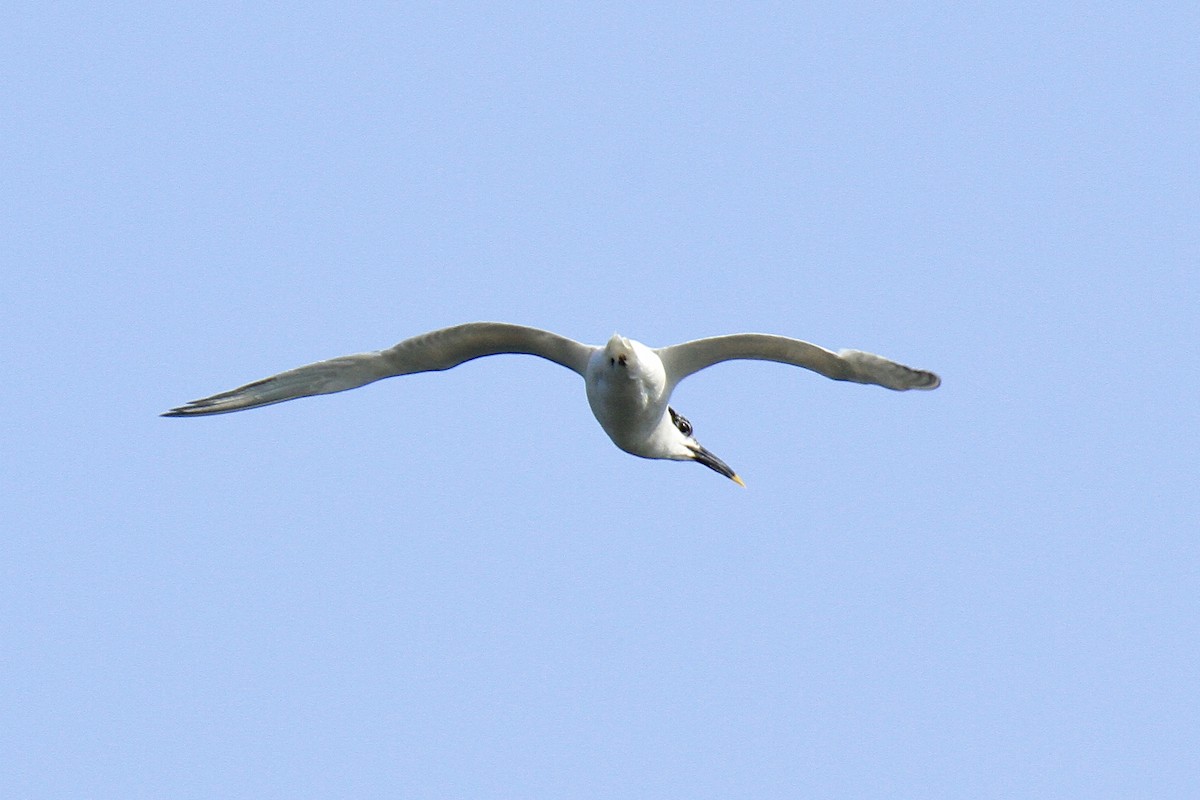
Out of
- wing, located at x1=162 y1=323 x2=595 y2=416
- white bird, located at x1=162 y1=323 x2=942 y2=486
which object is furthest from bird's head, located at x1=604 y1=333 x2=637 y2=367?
wing, located at x1=162 y1=323 x2=595 y2=416

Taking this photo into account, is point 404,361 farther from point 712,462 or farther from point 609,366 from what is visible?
point 712,462

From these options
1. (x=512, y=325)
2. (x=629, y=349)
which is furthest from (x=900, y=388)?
(x=512, y=325)

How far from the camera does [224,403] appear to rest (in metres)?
17.6

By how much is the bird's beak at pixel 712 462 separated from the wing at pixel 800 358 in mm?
2855

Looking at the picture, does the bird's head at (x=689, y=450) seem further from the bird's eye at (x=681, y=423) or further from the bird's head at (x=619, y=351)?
the bird's head at (x=619, y=351)

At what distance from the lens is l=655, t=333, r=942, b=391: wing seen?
54.1ft

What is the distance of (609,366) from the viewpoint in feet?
53.7

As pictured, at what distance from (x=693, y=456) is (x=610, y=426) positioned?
2793 mm

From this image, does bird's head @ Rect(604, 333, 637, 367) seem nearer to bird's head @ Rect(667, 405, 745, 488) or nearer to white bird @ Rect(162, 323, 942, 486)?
white bird @ Rect(162, 323, 942, 486)

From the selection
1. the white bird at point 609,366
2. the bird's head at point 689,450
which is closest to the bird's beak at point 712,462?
the bird's head at point 689,450

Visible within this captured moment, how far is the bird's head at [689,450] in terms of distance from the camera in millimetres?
19188

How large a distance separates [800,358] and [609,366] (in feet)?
6.61

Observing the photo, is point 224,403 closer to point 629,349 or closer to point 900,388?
point 629,349

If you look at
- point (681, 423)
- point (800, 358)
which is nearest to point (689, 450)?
point (681, 423)
